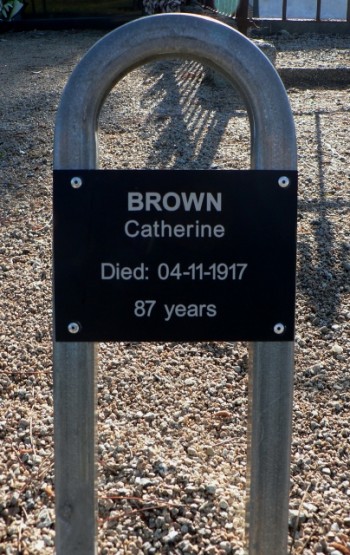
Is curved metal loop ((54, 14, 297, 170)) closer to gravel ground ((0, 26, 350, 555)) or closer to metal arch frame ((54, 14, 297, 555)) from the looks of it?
metal arch frame ((54, 14, 297, 555))

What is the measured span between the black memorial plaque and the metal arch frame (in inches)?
2.1

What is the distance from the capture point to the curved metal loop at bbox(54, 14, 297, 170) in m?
1.85

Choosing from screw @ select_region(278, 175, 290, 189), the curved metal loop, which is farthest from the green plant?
screw @ select_region(278, 175, 290, 189)

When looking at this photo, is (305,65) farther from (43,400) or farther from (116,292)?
(116,292)

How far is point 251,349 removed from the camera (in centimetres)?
197

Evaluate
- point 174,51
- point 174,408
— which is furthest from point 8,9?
point 174,51

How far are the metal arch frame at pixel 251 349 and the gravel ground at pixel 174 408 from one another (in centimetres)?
49

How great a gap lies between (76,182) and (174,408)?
1566 mm

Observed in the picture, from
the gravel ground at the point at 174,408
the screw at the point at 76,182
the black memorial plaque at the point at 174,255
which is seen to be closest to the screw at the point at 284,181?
the black memorial plaque at the point at 174,255

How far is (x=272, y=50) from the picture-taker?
9875mm

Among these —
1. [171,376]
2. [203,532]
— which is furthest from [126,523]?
[171,376]

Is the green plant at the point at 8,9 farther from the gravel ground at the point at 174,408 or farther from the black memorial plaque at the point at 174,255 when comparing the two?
the black memorial plaque at the point at 174,255

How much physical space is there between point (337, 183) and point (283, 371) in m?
4.14

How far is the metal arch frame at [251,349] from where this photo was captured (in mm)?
1858
